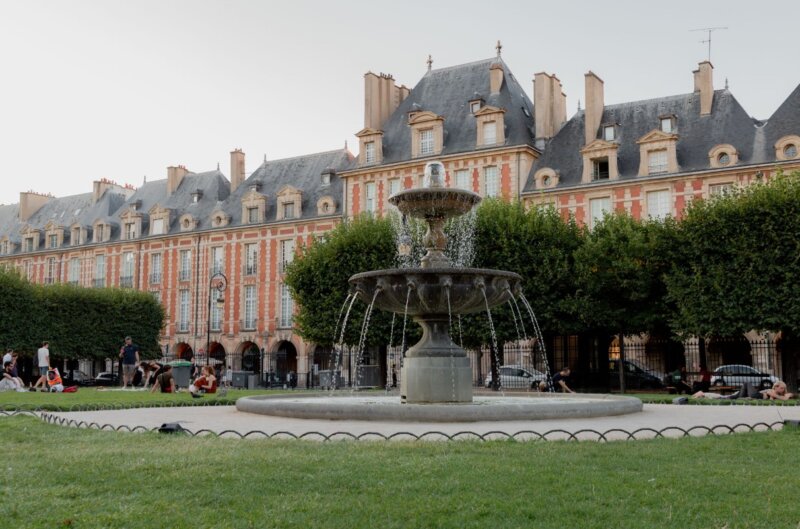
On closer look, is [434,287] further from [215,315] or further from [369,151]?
[215,315]

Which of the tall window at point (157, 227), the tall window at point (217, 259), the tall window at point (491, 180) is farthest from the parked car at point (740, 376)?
the tall window at point (157, 227)

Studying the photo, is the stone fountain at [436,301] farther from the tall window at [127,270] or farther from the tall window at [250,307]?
the tall window at [127,270]

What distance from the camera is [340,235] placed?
30.3 m

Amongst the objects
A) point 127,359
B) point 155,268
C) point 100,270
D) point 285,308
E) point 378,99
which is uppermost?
point 378,99

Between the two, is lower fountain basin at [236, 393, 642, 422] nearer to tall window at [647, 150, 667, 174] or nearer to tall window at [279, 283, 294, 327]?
tall window at [647, 150, 667, 174]

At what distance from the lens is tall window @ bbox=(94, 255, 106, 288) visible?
52.5 metres

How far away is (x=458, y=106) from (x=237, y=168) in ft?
51.9

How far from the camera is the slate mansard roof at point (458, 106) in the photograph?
3891 centimetres

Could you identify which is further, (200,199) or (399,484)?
(200,199)

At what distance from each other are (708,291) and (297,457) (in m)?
19.8

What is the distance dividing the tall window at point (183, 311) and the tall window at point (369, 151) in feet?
46.6

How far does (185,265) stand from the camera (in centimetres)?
4928

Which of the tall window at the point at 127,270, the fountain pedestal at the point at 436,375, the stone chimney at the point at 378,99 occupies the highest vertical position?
the stone chimney at the point at 378,99

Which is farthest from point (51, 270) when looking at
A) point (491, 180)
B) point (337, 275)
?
point (337, 275)
